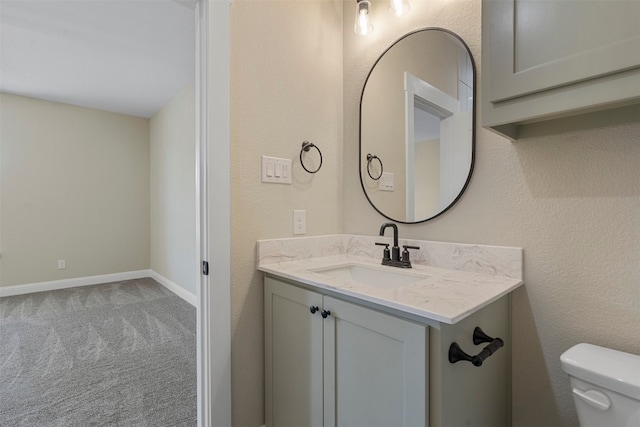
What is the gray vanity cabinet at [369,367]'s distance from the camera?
2.63 feet

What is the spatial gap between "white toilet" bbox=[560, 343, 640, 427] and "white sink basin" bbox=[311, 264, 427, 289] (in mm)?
513

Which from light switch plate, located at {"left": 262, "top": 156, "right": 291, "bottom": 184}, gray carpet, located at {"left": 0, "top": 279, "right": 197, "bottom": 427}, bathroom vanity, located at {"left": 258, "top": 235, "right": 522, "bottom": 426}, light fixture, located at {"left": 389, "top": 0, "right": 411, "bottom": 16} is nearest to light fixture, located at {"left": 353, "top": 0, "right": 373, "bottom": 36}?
light fixture, located at {"left": 389, "top": 0, "right": 411, "bottom": 16}

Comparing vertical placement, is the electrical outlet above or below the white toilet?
above

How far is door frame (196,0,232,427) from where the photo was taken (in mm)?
1225

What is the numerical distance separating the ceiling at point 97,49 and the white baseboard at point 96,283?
2.40 meters

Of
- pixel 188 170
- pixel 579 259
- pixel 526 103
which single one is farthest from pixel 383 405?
pixel 188 170

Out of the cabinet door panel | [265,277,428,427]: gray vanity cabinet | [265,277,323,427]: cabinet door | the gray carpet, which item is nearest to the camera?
the cabinet door panel

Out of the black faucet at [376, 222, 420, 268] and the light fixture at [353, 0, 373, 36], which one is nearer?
the black faucet at [376, 222, 420, 268]

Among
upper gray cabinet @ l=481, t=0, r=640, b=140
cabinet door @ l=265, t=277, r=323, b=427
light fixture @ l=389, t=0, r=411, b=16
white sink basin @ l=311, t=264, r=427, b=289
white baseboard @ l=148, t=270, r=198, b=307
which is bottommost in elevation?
white baseboard @ l=148, t=270, r=198, b=307

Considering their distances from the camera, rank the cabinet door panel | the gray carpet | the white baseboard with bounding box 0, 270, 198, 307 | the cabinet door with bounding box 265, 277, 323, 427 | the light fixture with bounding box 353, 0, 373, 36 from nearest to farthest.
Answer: the cabinet door panel → the cabinet door with bounding box 265, 277, 323, 427 → the light fixture with bounding box 353, 0, 373, 36 → the gray carpet → the white baseboard with bounding box 0, 270, 198, 307

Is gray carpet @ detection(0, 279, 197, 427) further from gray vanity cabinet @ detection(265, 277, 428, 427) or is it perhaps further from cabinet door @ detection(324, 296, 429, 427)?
cabinet door @ detection(324, 296, 429, 427)

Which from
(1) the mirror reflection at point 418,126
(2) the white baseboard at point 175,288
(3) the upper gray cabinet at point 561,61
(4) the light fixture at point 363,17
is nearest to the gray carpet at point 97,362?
(2) the white baseboard at point 175,288

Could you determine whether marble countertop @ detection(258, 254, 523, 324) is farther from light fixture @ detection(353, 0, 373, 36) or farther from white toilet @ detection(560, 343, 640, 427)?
light fixture @ detection(353, 0, 373, 36)

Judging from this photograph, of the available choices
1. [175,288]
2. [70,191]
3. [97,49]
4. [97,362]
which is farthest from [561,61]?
[70,191]
